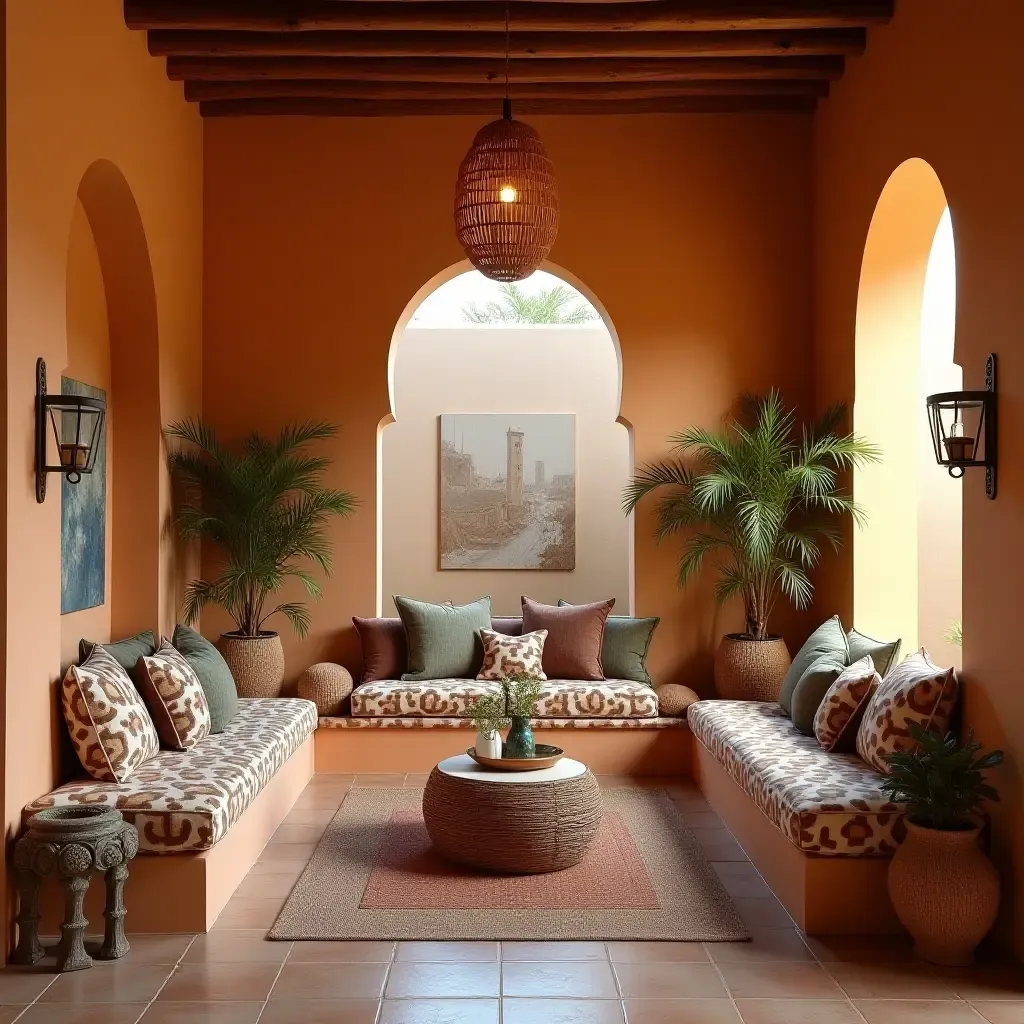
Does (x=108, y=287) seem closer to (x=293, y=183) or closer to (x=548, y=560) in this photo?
(x=293, y=183)

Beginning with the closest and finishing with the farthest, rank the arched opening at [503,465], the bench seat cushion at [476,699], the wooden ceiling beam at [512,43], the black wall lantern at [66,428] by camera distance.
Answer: the black wall lantern at [66,428] → the wooden ceiling beam at [512,43] → the bench seat cushion at [476,699] → the arched opening at [503,465]

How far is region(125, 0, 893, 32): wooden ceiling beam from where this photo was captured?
548 cm

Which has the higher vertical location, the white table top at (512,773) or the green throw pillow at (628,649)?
the green throw pillow at (628,649)

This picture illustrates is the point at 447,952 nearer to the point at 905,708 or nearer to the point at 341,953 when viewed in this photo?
the point at 341,953

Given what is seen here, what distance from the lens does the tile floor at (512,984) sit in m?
3.46

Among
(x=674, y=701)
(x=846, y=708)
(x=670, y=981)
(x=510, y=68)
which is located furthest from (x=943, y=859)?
(x=510, y=68)

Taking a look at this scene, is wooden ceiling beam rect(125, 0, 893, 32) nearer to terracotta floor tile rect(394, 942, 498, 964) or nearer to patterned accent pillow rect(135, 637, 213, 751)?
patterned accent pillow rect(135, 637, 213, 751)

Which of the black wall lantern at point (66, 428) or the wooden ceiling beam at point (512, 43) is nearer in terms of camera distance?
the black wall lantern at point (66, 428)

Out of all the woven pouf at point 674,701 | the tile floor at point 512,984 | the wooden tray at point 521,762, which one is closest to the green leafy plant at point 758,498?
the woven pouf at point 674,701

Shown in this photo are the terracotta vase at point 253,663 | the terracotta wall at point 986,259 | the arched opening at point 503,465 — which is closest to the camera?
the terracotta wall at point 986,259

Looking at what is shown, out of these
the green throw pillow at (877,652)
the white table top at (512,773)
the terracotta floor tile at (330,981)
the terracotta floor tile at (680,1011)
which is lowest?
the terracotta floor tile at (330,981)

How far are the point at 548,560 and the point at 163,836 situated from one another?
5708 mm

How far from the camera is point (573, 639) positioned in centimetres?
686

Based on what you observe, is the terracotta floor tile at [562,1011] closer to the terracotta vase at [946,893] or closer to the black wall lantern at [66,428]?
the terracotta vase at [946,893]
